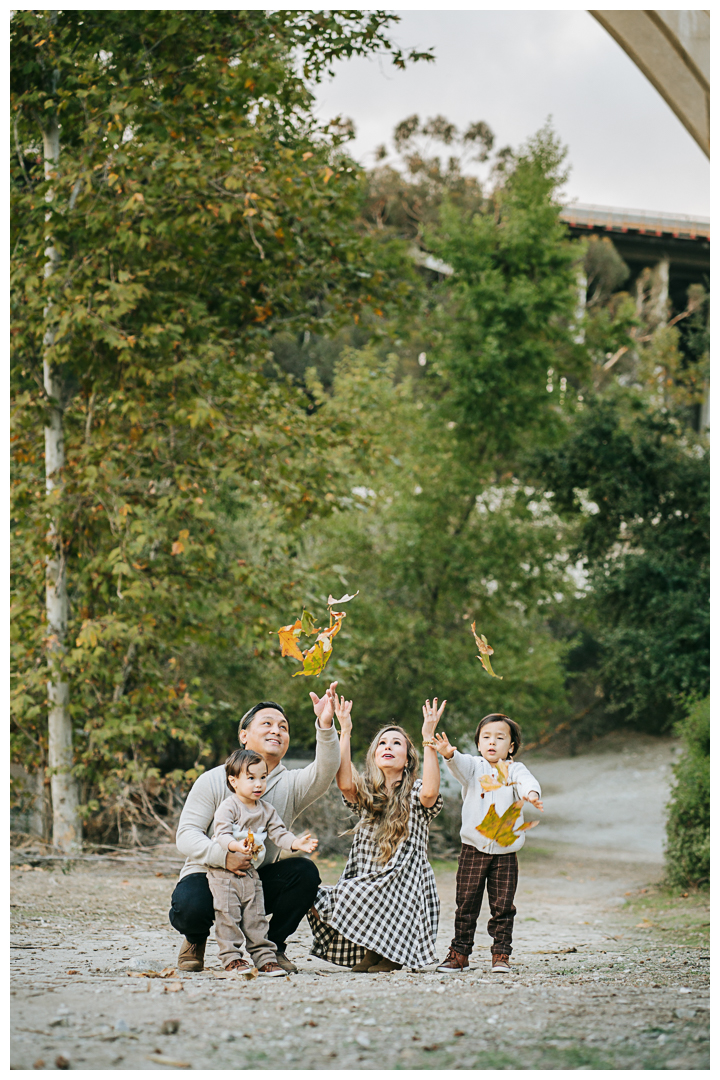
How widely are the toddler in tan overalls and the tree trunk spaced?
388cm

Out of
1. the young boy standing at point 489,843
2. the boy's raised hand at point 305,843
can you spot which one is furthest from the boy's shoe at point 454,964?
the boy's raised hand at point 305,843

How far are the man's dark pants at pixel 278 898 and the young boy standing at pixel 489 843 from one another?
0.55 metres

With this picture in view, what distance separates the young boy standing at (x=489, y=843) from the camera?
11.2ft

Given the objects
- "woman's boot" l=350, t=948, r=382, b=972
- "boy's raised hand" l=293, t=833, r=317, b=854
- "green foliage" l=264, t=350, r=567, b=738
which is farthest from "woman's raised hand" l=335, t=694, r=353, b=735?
"green foliage" l=264, t=350, r=567, b=738

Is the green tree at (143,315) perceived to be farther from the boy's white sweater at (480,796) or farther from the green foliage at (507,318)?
the green foliage at (507,318)

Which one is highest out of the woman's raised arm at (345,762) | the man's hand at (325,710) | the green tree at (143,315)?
the green tree at (143,315)

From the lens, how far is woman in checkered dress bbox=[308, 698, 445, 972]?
11.0 ft

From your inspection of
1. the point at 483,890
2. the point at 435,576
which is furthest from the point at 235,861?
the point at 435,576

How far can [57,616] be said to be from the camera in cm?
696

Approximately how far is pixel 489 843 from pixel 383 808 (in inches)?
15.3

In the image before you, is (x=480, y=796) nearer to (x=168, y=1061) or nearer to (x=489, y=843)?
(x=489, y=843)

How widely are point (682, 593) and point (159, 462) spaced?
519 centimetres

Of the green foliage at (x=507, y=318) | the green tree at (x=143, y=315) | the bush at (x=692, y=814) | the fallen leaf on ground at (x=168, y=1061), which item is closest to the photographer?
the fallen leaf on ground at (x=168, y=1061)

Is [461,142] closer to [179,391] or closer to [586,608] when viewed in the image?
[586,608]
